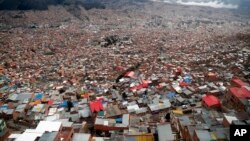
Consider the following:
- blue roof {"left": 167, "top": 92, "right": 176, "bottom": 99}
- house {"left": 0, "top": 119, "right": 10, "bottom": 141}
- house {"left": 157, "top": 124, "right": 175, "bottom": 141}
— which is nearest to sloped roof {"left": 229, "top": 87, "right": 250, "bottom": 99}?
blue roof {"left": 167, "top": 92, "right": 176, "bottom": 99}

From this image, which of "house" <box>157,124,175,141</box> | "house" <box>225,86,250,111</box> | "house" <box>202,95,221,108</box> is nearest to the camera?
"house" <box>157,124,175,141</box>

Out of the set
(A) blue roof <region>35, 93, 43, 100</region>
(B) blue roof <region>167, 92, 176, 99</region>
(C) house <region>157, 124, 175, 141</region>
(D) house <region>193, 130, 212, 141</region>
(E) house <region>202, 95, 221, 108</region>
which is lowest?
(A) blue roof <region>35, 93, 43, 100</region>

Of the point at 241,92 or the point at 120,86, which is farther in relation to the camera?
the point at 120,86

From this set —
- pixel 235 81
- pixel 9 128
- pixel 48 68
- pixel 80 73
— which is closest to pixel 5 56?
pixel 48 68

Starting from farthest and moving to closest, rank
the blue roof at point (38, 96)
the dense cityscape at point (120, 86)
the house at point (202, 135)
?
the blue roof at point (38, 96) < the dense cityscape at point (120, 86) < the house at point (202, 135)

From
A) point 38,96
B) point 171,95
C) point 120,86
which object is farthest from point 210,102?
point 38,96

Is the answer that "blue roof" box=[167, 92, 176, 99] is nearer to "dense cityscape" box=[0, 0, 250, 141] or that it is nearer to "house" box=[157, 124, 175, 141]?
"dense cityscape" box=[0, 0, 250, 141]

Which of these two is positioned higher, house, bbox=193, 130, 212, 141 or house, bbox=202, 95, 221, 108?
house, bbox=193, 130, 212, 141

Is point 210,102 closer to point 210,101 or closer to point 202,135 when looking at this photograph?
point 210,101

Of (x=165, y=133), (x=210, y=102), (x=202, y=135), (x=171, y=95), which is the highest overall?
(x=202, y=135)

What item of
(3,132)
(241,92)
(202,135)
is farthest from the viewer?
(241,92)

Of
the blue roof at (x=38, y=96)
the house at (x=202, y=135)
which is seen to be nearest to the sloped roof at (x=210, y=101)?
the house at (x=202, y=135)

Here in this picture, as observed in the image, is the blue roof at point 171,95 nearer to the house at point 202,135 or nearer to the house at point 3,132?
the house at point 202,135
